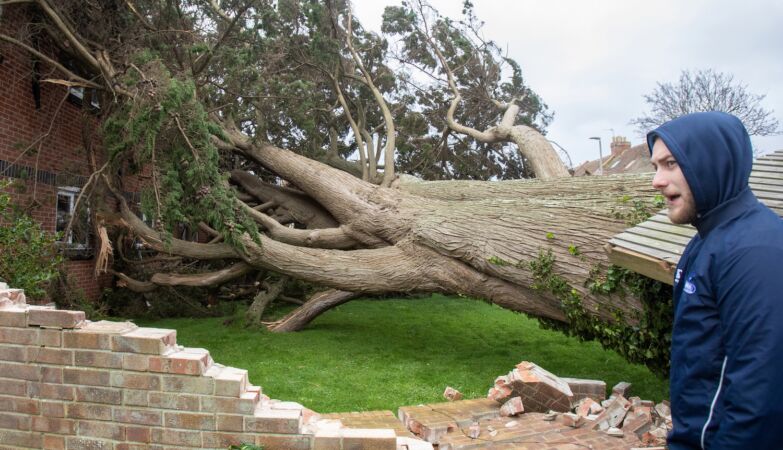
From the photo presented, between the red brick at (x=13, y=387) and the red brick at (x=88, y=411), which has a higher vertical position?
the red brick at (x=13, y=387)

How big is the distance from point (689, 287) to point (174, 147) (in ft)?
25.4

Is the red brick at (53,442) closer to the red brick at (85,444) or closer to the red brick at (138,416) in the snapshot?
the red brick at (85,444)

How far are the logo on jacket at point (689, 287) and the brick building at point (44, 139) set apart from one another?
960 centimetres

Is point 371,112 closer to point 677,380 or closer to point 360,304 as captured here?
point 360,304

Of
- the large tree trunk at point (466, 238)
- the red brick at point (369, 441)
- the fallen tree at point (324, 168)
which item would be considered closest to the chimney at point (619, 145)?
the fallen tree at point (324, 168)

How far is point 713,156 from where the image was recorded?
177 centimetres

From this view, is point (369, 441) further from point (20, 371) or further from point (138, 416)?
point (20, 371)

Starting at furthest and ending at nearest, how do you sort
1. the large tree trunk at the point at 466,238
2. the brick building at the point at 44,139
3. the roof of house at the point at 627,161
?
the roof of house at the point at 627,161, the brick building at the point at 44,139, the large tree trunk at the point at 466,238

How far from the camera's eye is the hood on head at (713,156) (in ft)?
5.80

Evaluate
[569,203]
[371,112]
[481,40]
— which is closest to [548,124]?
[481,40]

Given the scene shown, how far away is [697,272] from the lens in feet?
5.78

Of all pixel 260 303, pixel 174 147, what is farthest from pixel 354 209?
pixel 174 147

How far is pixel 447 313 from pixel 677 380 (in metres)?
12.3

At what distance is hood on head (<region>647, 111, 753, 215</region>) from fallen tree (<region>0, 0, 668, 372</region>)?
4768 mm
